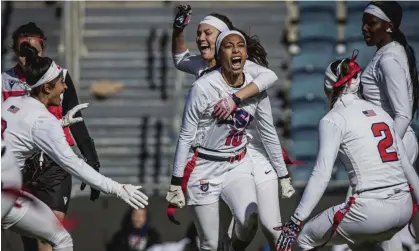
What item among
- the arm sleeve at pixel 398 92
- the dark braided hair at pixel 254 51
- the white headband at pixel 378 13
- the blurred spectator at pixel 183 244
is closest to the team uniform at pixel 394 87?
the arm sleeve at pixel 398 92

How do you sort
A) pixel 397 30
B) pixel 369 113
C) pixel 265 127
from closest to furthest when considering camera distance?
pixel 369 113, pixel 265 127, pixel 397 30

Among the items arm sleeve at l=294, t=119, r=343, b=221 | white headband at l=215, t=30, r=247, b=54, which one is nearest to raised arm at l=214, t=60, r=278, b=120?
white headband at l=215, t=30, r=247, b=54

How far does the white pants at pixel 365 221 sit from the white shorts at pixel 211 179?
84cm

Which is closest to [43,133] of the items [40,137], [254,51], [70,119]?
[40,137]

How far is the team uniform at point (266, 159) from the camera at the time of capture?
799 centimetres

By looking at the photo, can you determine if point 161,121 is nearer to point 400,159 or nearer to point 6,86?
point 6,86

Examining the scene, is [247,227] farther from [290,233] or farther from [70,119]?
[70,119]

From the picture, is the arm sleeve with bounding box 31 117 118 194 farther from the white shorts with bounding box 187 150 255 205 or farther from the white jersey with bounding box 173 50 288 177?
the white jersey with bounding box 173 50 288 177

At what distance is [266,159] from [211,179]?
0.58m

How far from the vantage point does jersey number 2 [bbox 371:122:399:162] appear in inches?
284

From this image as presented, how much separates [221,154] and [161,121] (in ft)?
16.8

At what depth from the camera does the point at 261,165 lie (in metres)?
8.25

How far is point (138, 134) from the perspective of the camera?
13164 mm

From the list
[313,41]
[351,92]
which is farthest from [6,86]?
[313,41]
